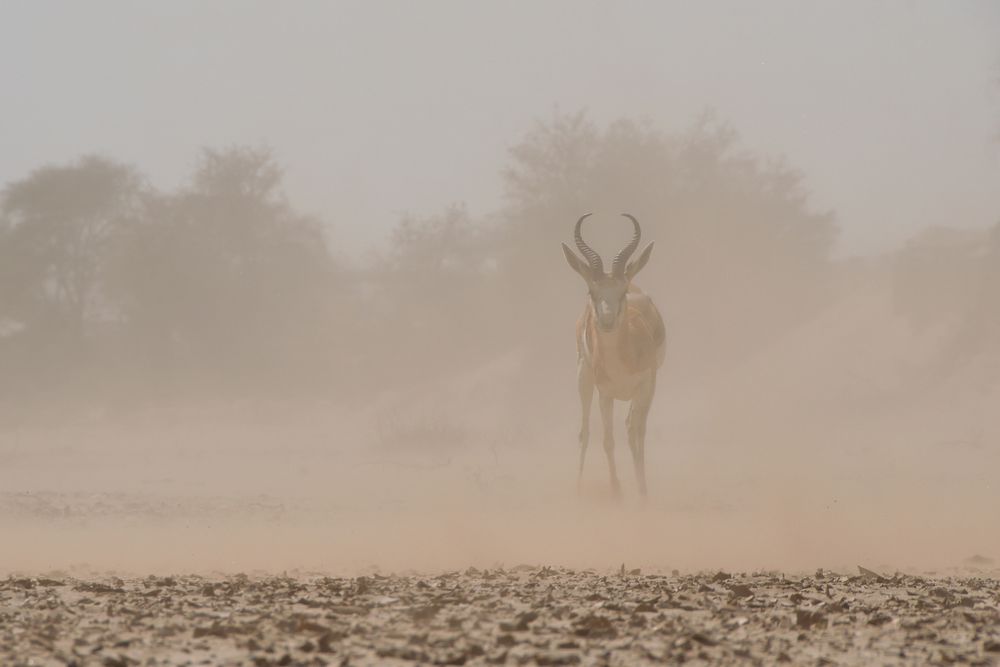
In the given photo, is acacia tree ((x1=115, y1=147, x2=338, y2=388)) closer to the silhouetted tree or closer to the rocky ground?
the silhouetted tree

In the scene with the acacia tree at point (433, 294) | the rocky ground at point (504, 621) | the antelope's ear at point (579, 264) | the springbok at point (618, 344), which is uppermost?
the acacia tree at point (433, 294)

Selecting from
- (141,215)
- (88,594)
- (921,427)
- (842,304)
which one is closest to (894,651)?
(88,594)

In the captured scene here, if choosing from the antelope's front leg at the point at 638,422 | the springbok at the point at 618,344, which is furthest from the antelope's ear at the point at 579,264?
the antelope's front leg at the point at 638,422

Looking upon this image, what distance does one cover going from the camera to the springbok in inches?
587

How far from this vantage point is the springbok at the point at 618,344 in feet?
48.9

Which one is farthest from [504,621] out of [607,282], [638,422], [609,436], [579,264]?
[609,436]

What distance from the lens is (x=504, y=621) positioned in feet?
23.3

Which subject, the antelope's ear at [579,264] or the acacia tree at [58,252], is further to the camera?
the acacia tree at [58,252]

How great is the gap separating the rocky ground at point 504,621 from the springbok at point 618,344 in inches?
222

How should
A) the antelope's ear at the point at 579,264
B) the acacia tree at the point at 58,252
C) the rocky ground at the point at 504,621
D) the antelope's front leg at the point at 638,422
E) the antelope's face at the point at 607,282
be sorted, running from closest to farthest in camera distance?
the rocky ground at the point at 504,621 → the antelope's face at the point at 607,282 → the antelope's ear at the point at 579,264 → the antelope's front leg at the point at 638,422 → the acacia tree at the point at 58,252

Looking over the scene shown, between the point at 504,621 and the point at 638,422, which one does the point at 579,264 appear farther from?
the point at 504,621

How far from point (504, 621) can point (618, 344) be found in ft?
27.7

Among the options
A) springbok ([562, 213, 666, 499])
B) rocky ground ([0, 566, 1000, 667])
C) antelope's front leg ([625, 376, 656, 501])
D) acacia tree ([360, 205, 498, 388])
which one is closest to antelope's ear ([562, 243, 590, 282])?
springbok ([562, 213, 666, 499])

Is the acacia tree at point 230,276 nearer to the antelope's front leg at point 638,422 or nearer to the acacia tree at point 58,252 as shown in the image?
the acacia tree at point 58,252
